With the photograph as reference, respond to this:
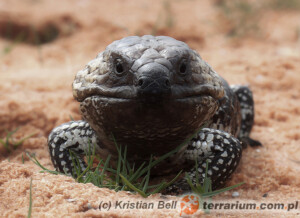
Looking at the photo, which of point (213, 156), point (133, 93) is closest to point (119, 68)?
point (133, 93)

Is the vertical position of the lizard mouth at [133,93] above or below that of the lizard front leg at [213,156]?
above

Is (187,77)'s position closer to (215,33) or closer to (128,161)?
(128,161)

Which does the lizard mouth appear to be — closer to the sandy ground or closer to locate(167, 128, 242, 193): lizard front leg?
locate(167, 128, 242, 193): lizard front leg

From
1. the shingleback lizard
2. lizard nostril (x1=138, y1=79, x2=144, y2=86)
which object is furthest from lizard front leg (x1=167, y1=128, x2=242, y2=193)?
lizard nostril (x1=138, y1=79, x2=144, y2=86)

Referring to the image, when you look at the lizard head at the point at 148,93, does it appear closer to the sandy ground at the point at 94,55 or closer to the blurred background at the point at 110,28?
the sandy ground at the point at 94,55

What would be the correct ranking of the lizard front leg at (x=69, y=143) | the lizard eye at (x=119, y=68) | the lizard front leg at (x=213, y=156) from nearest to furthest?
the lizard eye at (x=119, y=68)
the lizard front leg at (x=213, y=156)
the lizard front leg at (x=69, y=143)

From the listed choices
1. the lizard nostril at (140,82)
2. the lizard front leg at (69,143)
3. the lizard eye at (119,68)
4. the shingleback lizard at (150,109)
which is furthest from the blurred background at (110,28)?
the lizard nostril at (140,82)

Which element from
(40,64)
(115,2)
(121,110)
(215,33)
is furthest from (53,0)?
(121,110)

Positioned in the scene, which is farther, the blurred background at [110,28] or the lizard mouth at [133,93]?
the blurred background at [110,28]
